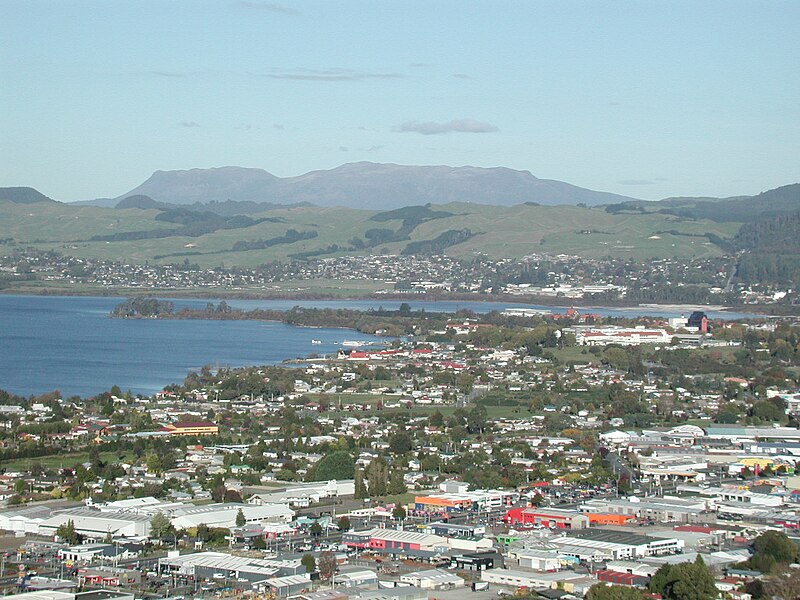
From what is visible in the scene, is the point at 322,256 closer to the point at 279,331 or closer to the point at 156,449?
the point at 279,331

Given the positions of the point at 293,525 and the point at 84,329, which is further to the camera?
the point at 84,329

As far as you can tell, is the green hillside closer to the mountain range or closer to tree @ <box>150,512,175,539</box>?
tree @ <box>150,512,175,539</box>

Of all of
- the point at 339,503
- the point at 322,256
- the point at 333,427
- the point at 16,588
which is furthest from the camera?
the point at 322,256

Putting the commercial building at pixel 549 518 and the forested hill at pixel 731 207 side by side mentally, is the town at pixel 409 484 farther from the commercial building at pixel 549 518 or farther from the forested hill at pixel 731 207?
the forested hill at pixel 731 207

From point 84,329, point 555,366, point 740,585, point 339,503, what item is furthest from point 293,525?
point 84,329

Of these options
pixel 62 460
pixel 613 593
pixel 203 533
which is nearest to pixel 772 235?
pixel 62 460

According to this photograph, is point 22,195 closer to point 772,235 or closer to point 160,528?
point 772,235

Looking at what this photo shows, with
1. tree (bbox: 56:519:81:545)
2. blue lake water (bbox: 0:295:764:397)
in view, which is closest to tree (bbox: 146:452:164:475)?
tree (bbox: 56:519:81:545)

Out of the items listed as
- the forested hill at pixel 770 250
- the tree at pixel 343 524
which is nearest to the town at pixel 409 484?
the tree at pixel 343 524
